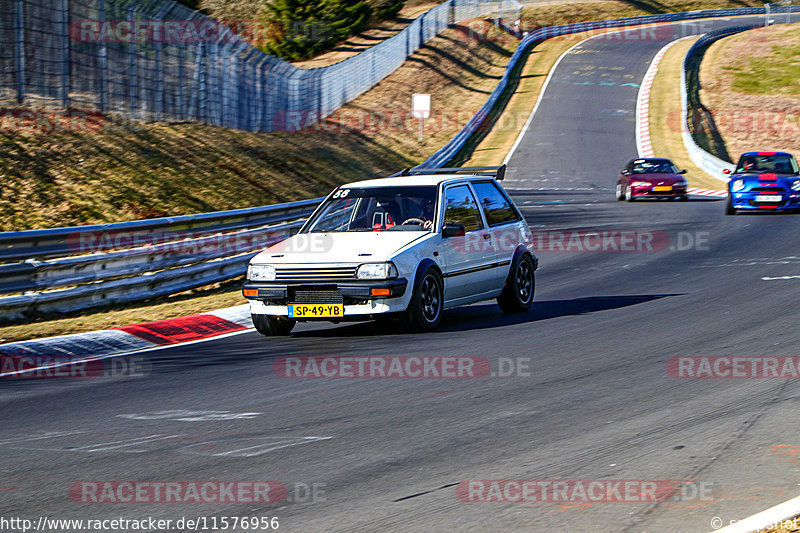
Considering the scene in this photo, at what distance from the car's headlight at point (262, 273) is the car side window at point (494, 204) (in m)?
2.90

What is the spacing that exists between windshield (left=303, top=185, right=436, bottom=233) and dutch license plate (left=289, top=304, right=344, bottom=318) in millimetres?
1265

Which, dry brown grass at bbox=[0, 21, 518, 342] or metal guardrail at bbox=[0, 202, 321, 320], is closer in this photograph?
metal guardrail at bbox=[0, 202, 321, 320]

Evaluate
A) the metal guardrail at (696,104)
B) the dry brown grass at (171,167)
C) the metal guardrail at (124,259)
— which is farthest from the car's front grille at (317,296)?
the metal guardrail at (696,104)

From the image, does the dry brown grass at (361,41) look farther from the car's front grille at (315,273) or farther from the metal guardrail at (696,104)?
the car's front grille at (315,273)

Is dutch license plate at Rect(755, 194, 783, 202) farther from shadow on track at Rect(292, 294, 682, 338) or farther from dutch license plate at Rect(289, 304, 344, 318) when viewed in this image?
dutch license plate at Rect(289, 304, 344, 318)

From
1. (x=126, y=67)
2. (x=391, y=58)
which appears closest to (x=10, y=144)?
(x=126, y=67)

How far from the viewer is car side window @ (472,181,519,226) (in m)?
12.2

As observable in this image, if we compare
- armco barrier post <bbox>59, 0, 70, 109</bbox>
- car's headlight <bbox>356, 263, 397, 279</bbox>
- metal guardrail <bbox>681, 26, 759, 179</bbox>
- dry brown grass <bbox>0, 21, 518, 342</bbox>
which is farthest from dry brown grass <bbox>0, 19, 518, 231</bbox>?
metal guardrail <bbox>681, 26, 759, 179</bbox>

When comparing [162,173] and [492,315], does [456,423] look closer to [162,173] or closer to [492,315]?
[492,315]

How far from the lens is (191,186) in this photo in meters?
23.5

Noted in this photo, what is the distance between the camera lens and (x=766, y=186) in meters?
24.3

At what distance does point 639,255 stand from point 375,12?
61.8 m

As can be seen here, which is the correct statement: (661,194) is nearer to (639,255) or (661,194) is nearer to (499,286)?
(639,255)

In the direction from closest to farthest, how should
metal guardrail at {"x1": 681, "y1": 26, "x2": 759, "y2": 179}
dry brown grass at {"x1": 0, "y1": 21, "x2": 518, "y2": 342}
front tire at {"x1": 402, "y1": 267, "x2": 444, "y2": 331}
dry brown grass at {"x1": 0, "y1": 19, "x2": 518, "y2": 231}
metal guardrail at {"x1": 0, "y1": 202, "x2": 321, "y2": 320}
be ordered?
front tire at {"x1": 402, "y1": 267, "x2": 444, "y2": 331} < metal guardrail at {"x1": 0, "y1": 202, "x2": 321, "y2": 320} < dry brown grass at {"x1": 0, "y1": 21, "x2": 518, "y2": 342} < dry brown grass at {"x1": 0, "y1": 19, "x2": 518, "y2": 231} < metal guardrail at {"x1": 681, "y1": 26, "x2": 759, "y2": 179}
